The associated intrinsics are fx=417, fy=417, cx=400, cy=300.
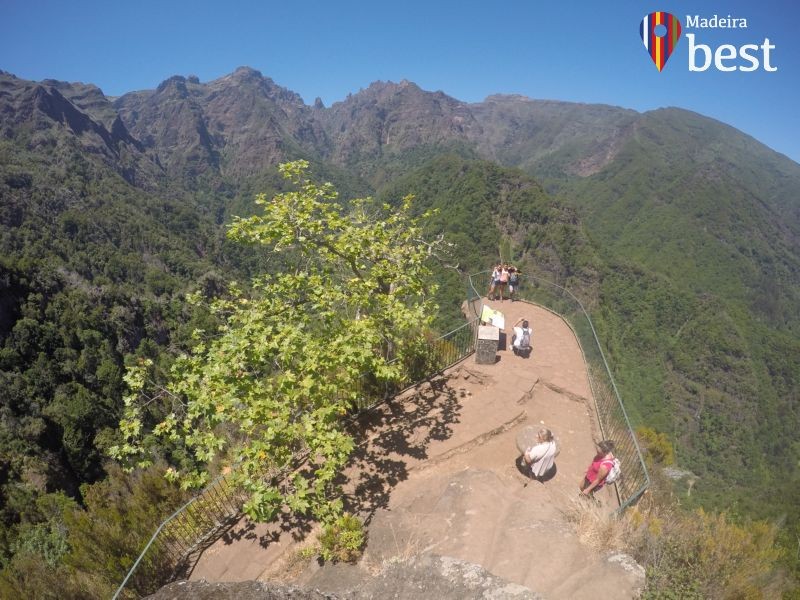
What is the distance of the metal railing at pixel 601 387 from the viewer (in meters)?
8.08

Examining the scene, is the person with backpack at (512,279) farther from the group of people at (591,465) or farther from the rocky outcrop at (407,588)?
the rocky outcrop at (407,588)

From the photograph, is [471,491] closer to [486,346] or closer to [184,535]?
[486,346]

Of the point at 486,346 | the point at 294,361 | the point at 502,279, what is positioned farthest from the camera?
the point at 502,279

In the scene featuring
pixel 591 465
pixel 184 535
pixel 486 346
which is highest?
pixel 486 346

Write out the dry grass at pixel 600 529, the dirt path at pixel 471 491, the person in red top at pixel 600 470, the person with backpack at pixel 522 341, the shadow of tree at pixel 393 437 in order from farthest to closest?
1. the person with backpack at pixel 522 341
2. the shadow of tree at pixel 393 437
3. the person in red top at pixel 600 470
4. the dirt path at pixel 471 491
5. the dry grass at pixel 600 529

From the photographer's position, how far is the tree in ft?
20.5

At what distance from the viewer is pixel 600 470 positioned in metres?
7.64

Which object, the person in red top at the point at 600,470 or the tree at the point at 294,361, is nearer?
the tree at the point at 294,361

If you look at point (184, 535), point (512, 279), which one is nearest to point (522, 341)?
point (512, 279)

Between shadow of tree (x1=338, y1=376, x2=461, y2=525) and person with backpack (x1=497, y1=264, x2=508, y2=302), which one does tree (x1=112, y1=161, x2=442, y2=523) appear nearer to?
shadow of tree (x1=338, y1=376, x2=461, y2=525)

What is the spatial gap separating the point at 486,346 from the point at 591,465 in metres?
4.54

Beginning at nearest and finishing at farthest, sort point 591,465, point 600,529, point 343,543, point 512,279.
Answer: point 600,529, point 343,543, point 591,465, point 512,279

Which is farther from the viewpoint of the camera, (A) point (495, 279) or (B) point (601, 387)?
(A) point (495, 279)

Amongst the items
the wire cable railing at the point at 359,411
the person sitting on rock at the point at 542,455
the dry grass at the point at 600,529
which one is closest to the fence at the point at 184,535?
the wire cable railing at the point at 359,411
